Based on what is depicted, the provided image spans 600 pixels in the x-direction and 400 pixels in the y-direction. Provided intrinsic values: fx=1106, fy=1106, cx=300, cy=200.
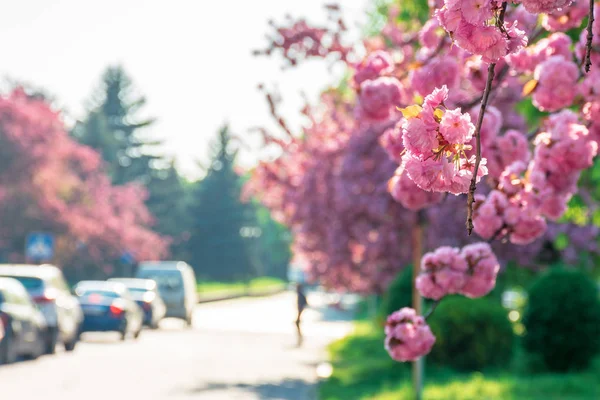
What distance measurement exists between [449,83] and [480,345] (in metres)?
12.4

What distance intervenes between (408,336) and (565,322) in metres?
13.4

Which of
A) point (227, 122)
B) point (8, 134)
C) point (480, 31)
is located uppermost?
point (227, 122)

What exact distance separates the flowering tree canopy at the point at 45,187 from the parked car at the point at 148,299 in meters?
12.1

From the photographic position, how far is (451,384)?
15734 mm

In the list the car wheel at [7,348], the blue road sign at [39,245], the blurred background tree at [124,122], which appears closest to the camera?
the car wheel at [7,348]

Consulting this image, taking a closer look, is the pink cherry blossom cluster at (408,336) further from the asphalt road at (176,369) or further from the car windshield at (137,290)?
the car windshield at (137,290)

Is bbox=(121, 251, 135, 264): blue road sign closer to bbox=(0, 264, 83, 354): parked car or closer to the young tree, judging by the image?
bbox=(0, 264, 83, 354): parked car

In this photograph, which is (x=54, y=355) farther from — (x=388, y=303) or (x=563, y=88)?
(x=563, y=88)

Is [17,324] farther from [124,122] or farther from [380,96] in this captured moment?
[124,122]

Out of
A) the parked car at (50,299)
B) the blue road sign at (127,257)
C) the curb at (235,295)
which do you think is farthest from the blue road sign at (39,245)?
the curb at (235,295)

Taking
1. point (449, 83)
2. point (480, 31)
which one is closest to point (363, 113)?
point (449, 83)

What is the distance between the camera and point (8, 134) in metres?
47.2

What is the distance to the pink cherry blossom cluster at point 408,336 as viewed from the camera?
6125 millimetres

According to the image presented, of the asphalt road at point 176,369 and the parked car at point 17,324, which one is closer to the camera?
the asphalt road at point 176,369
